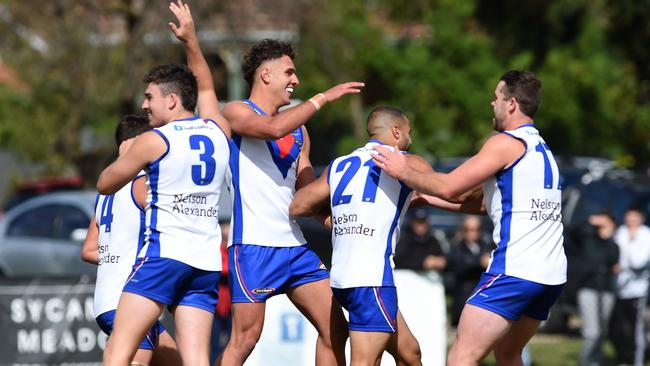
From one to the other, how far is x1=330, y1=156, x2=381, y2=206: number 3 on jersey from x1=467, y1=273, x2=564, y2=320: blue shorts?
0.89m

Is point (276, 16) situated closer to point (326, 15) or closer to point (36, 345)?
point (326, 15)

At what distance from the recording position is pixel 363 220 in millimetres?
7641

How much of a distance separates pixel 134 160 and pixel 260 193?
102 centimetres

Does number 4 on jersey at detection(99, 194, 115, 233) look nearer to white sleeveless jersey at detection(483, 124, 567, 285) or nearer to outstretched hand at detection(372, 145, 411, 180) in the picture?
outstretched hand at detection(372, 145, 411, 180)

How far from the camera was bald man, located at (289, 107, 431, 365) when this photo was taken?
7.62 meters

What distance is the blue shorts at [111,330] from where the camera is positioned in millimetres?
8094

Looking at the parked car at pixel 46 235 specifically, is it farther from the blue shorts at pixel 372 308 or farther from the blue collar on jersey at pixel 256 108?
the blue shorts at pixel 372 308

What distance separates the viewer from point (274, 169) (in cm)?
797

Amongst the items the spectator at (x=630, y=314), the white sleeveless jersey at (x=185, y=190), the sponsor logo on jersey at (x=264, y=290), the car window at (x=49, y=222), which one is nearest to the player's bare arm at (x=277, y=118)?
the white sleeveless jersey at (x=185, y=190)

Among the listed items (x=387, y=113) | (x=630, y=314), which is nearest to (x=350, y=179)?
(x=387, y=113)

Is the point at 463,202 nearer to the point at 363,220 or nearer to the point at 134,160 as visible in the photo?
the point at 363,220

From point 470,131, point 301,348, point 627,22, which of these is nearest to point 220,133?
point 301,348

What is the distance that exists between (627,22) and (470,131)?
8.04 meters

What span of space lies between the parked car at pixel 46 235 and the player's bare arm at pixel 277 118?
360 inches
